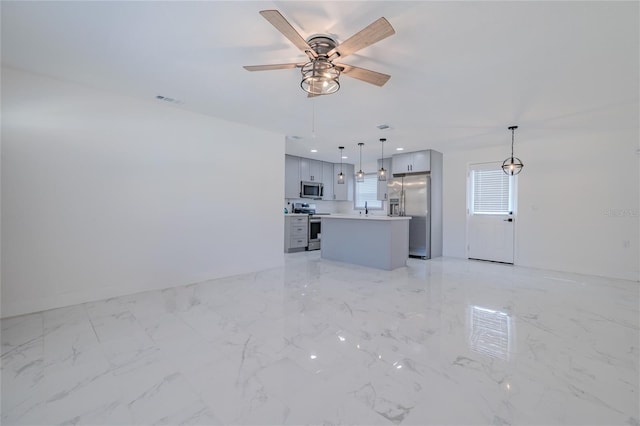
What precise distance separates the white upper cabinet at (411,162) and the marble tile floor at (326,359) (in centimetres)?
327

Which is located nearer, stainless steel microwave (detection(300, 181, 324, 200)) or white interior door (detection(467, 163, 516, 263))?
white interior door (detection(467, 163, 516, 263))

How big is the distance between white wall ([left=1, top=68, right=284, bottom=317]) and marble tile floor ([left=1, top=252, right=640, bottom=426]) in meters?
0.35

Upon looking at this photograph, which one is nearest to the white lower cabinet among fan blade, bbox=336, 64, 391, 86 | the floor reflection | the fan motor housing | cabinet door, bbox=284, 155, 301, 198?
cabinet door, bbox=284, 155, 301, 198

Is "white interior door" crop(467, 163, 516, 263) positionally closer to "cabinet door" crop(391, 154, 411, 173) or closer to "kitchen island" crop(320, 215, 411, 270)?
"cabinet door" crop(391, 154, 411, 173)

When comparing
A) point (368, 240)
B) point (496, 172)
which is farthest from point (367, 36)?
point (496, 172)

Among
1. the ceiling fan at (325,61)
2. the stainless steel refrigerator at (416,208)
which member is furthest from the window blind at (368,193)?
the ceiling fan at (325,61)

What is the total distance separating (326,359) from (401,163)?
5.29 meters

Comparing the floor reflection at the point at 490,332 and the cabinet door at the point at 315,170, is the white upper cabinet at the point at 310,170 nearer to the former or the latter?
the cabinet door at the point at 315,170

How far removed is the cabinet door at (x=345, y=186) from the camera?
7.93 m

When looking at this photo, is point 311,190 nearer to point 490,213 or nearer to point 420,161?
point 420,161

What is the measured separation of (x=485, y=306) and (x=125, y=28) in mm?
4260

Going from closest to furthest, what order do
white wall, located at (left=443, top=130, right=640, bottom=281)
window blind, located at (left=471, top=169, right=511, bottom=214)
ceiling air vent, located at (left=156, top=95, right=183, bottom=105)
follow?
ceiling air vent, located at (left=156, top=95, right=183, bottom=105) < white wall, located at (left=443, top=130, right=640, bottom=281) < window blind, located at (left=471, top=169, right=511, bottom=214)

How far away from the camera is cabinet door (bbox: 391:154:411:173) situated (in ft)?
20.9

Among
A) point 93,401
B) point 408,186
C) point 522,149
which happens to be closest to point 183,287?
point 93,401
